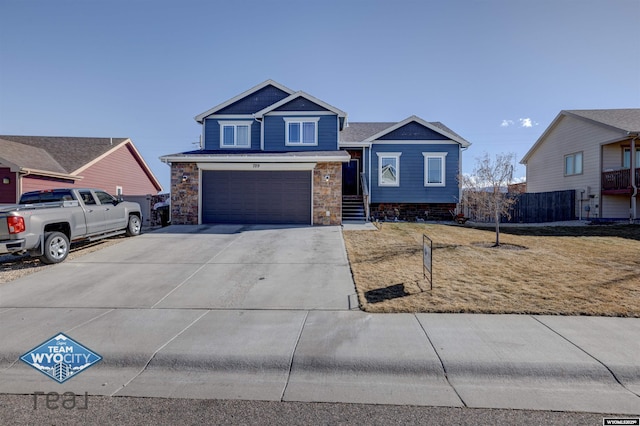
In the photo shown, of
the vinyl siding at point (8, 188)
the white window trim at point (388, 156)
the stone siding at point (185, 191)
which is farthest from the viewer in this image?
the white window trim at point (388, 156)

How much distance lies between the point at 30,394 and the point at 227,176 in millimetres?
11647

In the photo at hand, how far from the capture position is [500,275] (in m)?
7.33

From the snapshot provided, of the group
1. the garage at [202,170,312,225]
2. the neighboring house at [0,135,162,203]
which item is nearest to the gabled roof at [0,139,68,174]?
the neighboring house at [0,135,162,203]

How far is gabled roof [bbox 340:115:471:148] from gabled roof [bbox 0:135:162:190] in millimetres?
16079

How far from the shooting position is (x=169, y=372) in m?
3.86

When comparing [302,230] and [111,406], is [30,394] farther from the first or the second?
[302,230]

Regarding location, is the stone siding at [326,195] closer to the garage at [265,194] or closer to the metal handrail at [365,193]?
the garage at [265,194]

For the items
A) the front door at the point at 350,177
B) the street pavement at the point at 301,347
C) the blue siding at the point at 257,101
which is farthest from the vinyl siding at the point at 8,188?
the front door at the point at 350,177

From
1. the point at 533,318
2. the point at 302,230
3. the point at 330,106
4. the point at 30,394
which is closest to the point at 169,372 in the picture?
the point at 30,394

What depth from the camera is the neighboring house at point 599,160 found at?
16.6 m

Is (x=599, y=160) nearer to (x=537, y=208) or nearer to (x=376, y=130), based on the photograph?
(x=537, y=208)

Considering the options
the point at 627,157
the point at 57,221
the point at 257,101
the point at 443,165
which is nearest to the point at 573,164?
the point at 627,157

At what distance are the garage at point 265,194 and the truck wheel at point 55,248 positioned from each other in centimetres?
656

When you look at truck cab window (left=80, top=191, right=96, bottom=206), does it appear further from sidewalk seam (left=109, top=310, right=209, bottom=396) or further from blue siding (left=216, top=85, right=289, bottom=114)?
blue siding (left=216, top=85, right=289, bottom=114)
